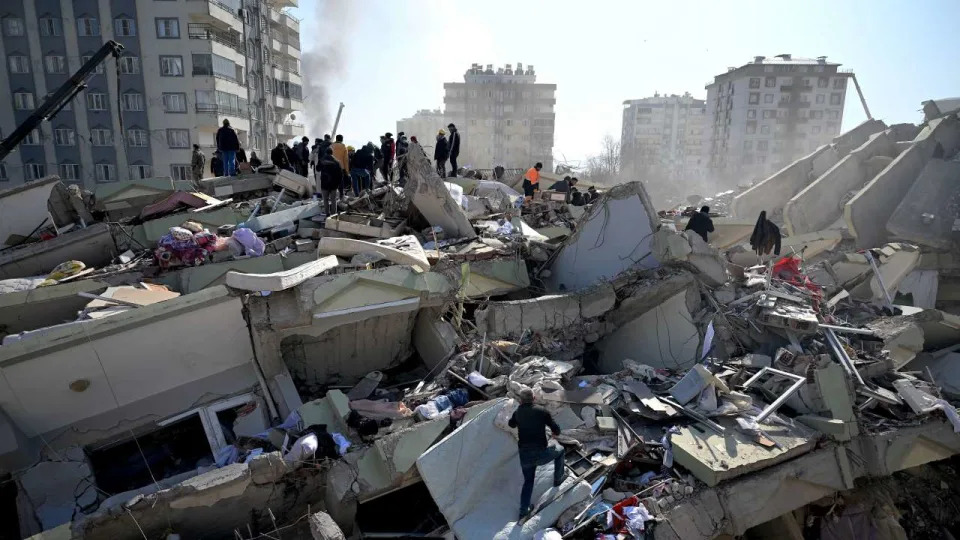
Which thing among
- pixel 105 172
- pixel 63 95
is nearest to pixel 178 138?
pixel 105 172

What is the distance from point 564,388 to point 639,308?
2.40 m

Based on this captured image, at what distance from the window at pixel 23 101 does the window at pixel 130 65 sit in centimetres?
586

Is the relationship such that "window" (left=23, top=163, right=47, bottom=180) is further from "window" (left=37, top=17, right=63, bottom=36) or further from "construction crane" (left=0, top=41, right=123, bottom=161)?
"construction crane" (left=0, top=41, right=123, bottom=161)

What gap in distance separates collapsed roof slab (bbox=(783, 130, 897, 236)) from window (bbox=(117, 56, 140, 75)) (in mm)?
33606

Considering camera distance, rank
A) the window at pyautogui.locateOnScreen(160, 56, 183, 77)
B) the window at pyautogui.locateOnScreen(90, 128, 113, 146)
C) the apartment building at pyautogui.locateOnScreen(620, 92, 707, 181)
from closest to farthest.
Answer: the window at pyautogui.locateOnScreen(160, 56, 183, 77) → the window at pyautogui.locateOnScreen(90, 128, 113, 146) → the apartment building at pyautogui.locateOnScreen(620, 92, 707, 181)

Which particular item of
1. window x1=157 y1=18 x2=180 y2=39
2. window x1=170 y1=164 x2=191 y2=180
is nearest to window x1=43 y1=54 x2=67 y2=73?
window x1=157 y1=18 x2=180 y2=39

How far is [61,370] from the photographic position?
19.5 feet

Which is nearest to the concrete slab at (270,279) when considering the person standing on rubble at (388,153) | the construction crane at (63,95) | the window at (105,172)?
the person standing on rubble at (388,153)

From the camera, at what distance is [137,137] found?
102 feet

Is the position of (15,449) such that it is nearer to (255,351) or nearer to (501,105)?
(255,351)

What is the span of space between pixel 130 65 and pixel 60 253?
26.2 meters

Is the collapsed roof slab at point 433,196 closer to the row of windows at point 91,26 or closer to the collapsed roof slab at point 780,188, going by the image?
the collapsed roof slab at point 780,188

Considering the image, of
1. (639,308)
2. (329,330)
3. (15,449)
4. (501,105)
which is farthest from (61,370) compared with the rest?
(501,105)

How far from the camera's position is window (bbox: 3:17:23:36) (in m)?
29.8
